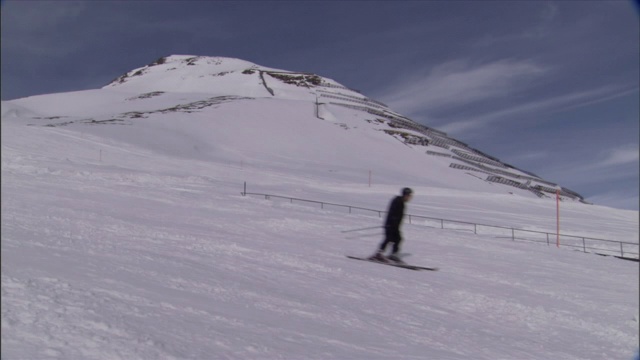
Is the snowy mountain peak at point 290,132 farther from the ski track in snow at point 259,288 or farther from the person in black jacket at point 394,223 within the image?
the person in black jacket at point 394,223

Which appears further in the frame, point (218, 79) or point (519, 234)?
point (218, 79)

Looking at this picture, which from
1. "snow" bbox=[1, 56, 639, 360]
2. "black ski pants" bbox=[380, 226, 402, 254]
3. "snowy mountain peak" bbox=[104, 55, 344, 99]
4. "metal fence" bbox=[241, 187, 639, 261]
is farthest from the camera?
"snowy mountain peak" bbox=[104, 55, 344, 99]

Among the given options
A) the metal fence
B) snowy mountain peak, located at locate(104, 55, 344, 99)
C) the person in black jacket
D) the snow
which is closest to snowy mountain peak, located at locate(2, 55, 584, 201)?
snowy mountain peak, located at locate(104, 55, 344, 99)

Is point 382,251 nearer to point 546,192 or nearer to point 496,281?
point 496,281

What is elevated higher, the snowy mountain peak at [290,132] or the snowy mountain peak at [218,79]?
the snowy mountain peak at [218,79]

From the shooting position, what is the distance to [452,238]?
14.8 m

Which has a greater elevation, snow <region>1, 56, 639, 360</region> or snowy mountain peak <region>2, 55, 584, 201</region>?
snowy mountain peak <region>2, 55, 584, 201</region>

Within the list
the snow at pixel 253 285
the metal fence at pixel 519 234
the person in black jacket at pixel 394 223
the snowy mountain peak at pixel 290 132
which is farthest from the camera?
the snowy mountain peak at pixel 290 132

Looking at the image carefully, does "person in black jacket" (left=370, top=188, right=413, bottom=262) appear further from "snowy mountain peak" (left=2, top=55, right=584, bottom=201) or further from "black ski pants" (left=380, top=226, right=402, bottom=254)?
"snowy mountain peak" (left=2, top=55, right=584, bottom=201)

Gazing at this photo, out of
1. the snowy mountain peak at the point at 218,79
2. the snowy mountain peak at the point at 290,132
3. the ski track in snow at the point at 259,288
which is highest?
the snowy mountain peak at the point at 218,79

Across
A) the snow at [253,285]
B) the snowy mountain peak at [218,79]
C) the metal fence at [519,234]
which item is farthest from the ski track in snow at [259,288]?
the snowy mountain peak at [218,79]

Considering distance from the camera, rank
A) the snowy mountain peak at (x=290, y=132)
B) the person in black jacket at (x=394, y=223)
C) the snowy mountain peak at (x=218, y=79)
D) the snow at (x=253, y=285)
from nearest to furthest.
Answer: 1. the snow at (x=253, y=285)
2. the person in black jacket at (x=394, y=223)
3. the snowy mountain peak at (x=290, y=132)
4. the snowy mountain peak at (x=218, y=79)

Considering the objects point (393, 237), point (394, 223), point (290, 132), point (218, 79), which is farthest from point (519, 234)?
point (218, 79)

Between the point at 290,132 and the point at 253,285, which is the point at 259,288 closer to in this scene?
the point at 253,285
